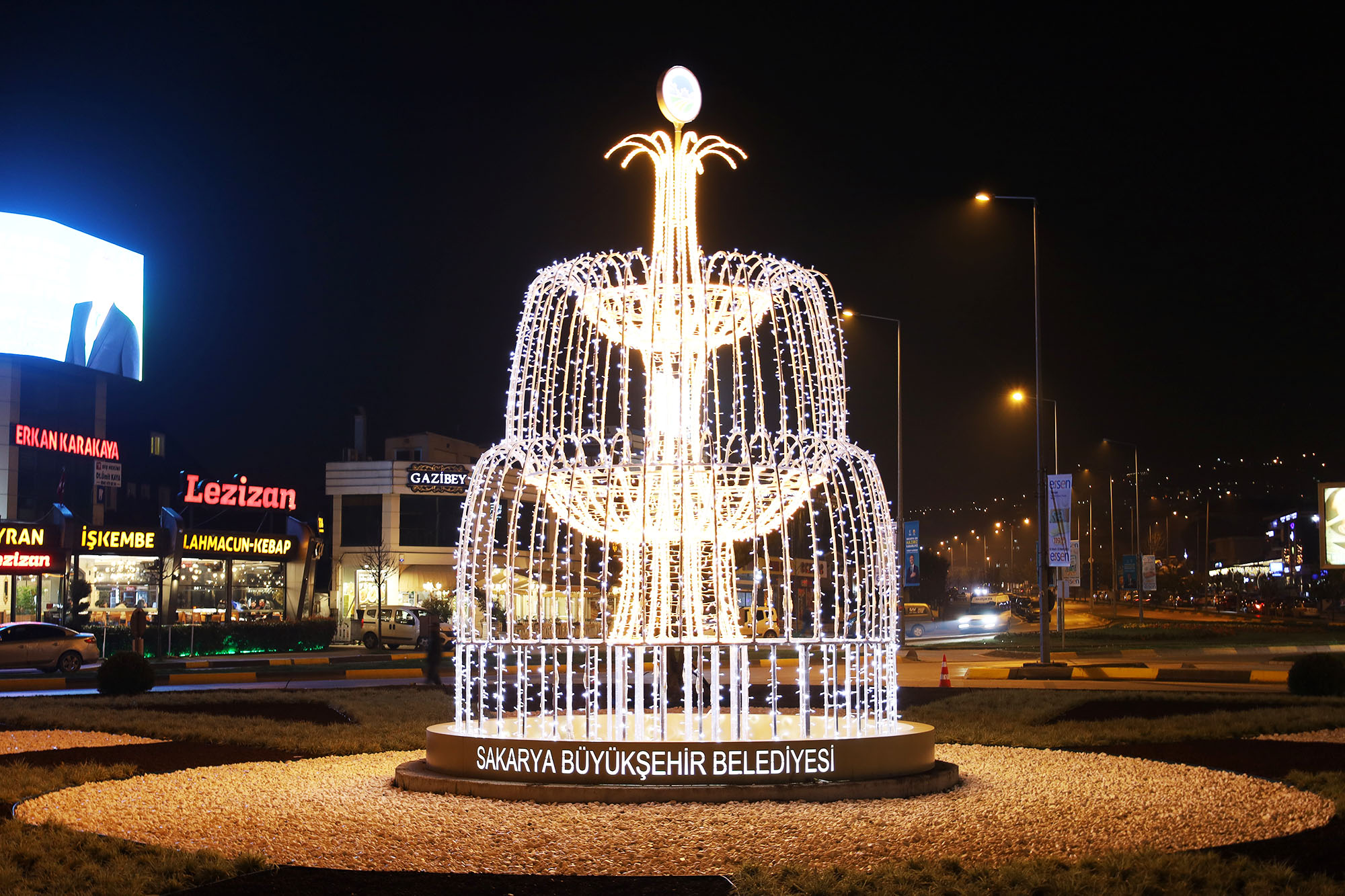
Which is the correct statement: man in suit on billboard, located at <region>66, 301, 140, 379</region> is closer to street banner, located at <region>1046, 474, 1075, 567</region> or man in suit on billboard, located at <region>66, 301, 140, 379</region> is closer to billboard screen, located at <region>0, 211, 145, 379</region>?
billboard screen, located at <region>0, 211, 145, 379</region>

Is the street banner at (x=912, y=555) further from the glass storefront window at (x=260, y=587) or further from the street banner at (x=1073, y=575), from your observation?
the glass storefront window at (x=260, y=587)

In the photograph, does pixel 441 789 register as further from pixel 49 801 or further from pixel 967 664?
pixel 967 664

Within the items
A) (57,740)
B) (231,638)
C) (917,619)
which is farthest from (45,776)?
(917,619)

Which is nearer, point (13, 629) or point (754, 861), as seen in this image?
point (754, 861)

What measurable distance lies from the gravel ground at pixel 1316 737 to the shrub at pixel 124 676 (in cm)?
1704

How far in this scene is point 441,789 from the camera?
10.4 meters

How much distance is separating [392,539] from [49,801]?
50.1 meters

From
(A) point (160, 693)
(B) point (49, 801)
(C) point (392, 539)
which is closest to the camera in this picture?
(B) point (49, 801)

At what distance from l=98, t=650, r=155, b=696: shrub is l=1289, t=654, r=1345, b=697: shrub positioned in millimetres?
18639

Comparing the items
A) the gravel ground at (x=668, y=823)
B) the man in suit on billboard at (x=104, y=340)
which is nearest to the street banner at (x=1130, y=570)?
the gravel ground at (x=668, y=823)

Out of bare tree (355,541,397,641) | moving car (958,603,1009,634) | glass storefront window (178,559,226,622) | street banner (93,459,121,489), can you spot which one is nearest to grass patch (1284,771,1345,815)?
moving car (958,603,1009,634)

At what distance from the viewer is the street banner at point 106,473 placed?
49906 millimetres

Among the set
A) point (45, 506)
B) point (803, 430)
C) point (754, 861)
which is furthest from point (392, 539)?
point (754, 861)

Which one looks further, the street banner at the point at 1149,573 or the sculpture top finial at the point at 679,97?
the street banner at the point at 1149,573
